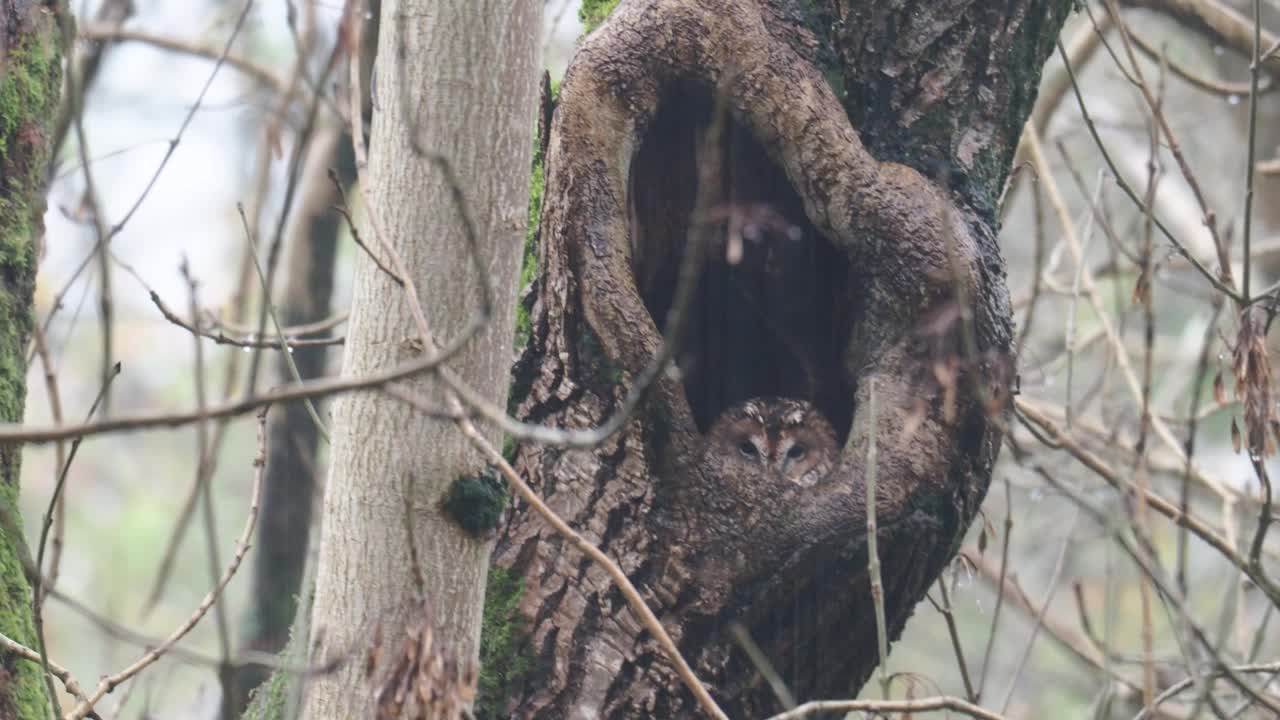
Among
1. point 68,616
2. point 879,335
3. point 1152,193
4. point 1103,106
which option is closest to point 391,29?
point 879,335

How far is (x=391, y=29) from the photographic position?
1831mm

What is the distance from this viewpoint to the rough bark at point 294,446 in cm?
421

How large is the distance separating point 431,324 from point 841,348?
1.02 meters

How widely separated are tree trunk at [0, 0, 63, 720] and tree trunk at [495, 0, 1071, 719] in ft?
2.87

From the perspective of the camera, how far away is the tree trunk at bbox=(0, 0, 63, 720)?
2184 mm

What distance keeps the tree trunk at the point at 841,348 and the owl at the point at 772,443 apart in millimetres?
29

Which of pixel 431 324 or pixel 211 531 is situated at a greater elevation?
pixel 431 324

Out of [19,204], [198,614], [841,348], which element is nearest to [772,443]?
[841,348]

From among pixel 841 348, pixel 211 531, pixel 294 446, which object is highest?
pixel 841 348

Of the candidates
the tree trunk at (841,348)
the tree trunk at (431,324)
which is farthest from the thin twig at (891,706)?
the tree trunk at (431,324)

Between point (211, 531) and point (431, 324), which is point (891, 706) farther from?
point (211, 531)

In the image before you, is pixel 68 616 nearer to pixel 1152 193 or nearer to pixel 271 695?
pixel 271 695

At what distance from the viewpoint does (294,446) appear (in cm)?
434

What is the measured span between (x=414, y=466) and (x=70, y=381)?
11.5m
